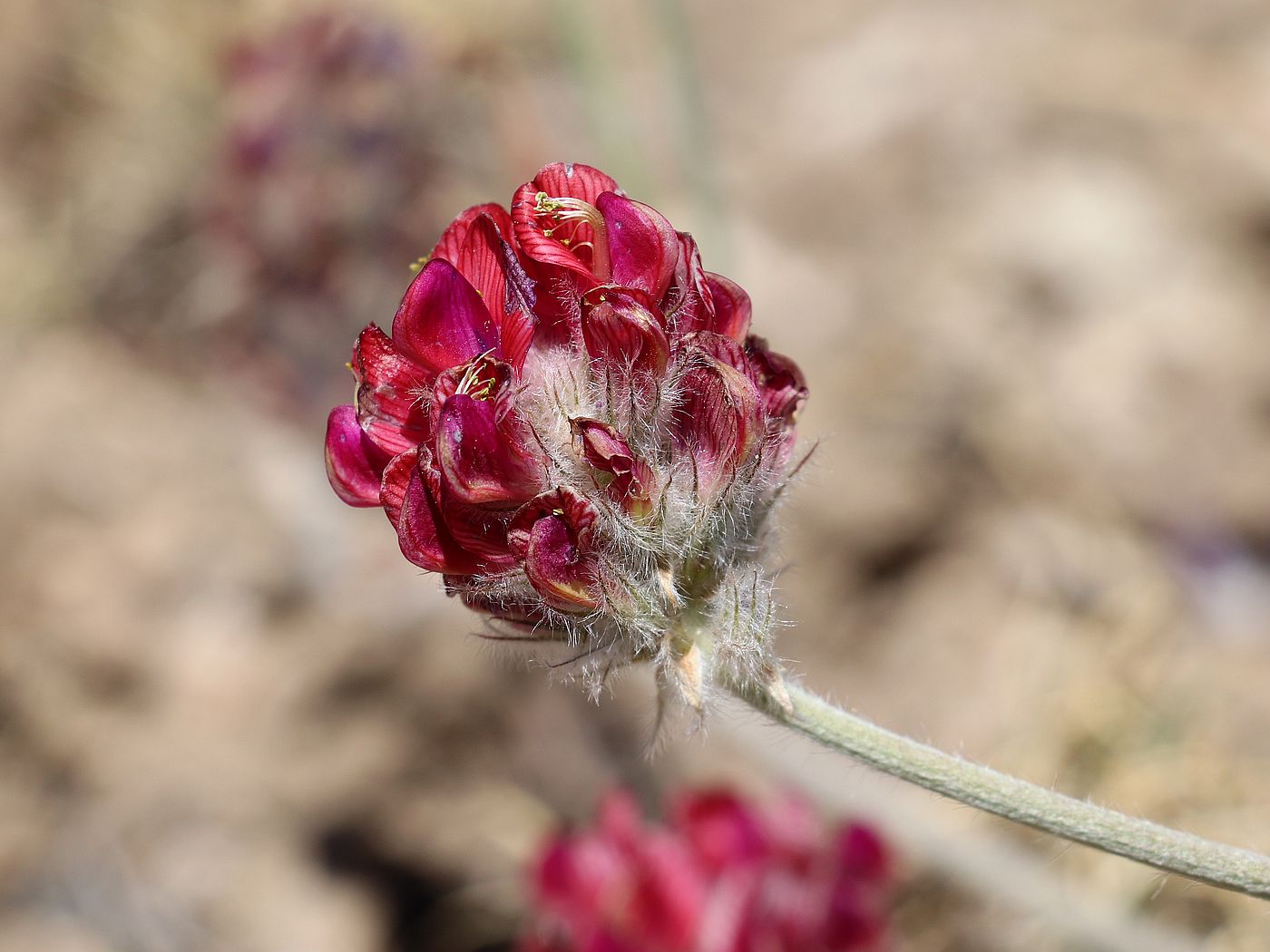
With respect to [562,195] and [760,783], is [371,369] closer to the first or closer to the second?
[562,195]

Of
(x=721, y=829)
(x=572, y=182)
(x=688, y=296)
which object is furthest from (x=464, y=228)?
(x=721, y=829)

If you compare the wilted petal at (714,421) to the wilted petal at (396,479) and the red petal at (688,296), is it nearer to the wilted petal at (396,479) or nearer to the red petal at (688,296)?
the red petal at (688,296)

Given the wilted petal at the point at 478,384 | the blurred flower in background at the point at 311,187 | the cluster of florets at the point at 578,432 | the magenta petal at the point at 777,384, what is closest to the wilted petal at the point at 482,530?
the cluster of florets at the point at 578,432

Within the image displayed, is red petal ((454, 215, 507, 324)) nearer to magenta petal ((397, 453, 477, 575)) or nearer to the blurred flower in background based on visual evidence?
magenta petal ((397, 453, 477, 575))

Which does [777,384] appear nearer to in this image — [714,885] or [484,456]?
[484,456]

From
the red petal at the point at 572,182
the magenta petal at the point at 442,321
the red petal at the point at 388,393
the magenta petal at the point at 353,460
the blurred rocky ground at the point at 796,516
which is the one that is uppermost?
the blurred rocky ground at the point at 796,516

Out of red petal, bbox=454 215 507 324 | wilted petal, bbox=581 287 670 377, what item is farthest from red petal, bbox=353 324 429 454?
wilted petal, bbox=581 287 670 377
